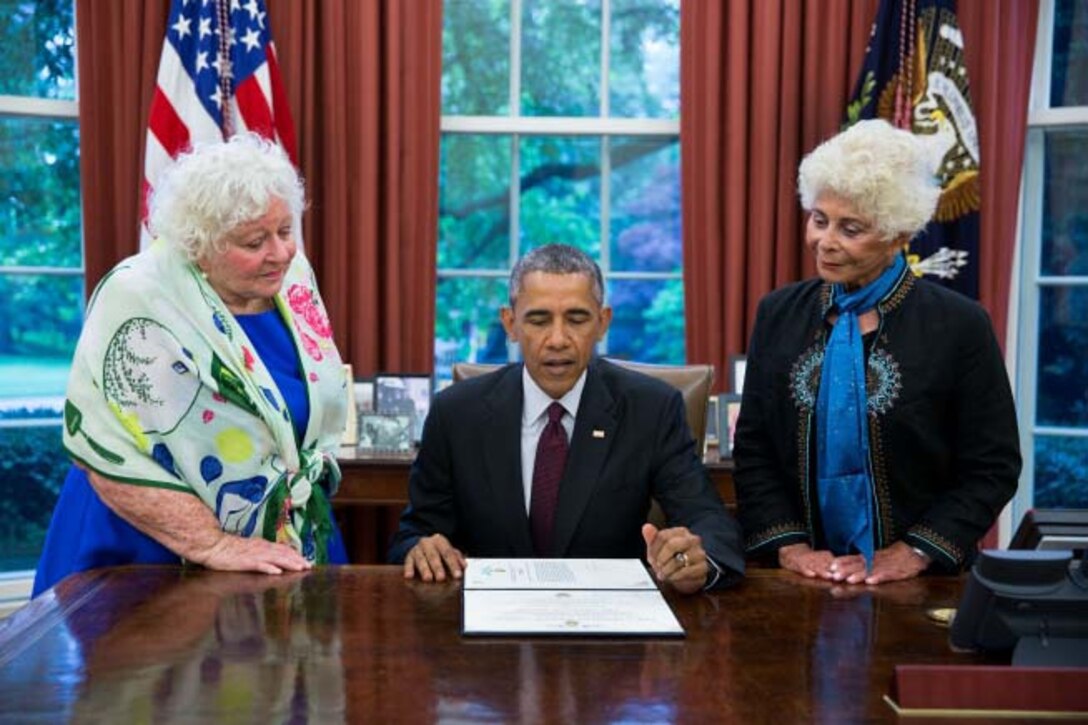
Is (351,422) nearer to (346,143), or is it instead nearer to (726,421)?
(346,143)

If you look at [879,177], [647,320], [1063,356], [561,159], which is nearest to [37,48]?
[561,159]

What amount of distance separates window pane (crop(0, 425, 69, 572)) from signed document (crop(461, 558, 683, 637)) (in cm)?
292

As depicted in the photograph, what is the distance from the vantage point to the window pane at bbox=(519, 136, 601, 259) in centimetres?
459

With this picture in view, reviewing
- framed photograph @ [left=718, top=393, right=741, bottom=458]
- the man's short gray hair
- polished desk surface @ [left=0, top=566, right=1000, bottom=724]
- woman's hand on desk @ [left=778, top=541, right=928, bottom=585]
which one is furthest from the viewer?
framed photograph @ [left=718, top=393, right=741, bottom=458]

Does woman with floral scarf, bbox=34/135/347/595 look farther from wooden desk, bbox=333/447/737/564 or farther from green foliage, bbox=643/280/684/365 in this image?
green foliage, bbox=643/280/684/365

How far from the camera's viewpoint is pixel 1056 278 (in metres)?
4.46

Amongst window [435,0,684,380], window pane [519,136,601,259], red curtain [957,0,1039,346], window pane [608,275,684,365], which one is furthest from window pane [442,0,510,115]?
red curtain [957,0,1039,346]

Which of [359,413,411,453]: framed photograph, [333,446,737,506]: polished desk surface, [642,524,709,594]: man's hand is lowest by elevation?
[333,446,737,506]: polished desk surface

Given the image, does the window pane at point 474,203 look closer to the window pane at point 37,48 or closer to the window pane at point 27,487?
the window pane at point 37,48

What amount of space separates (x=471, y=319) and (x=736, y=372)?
114 centimetres

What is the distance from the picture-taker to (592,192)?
4637 millimetres

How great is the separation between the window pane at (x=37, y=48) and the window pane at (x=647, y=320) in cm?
220

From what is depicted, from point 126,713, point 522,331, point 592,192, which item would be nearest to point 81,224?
point 592,192

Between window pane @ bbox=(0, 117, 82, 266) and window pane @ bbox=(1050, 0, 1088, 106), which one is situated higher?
window pane @ bbox=(1050, 0, 1088, 106)
